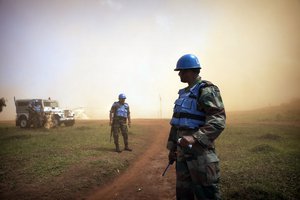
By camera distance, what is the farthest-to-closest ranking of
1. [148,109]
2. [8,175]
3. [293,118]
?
[148,109] → [293,118] → [8,175]

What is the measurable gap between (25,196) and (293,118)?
101 feet

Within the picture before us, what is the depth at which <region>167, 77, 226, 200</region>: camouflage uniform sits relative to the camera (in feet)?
10.8

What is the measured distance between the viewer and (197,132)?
11.0 feet

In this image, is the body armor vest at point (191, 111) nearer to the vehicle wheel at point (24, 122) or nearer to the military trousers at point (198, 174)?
the military trousers at point (198, 174)

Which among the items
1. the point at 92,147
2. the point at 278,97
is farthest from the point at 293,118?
the point at 278,97

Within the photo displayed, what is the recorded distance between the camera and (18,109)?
82.9 ft

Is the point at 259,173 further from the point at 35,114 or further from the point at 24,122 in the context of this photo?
the point at 24,122

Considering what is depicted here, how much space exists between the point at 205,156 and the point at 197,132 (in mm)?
386

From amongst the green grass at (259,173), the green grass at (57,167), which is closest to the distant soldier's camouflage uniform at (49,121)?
the green grass at (57,167)

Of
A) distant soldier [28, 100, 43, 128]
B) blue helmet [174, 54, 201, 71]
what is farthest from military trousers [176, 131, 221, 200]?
distant soldier [28, 100, 43, 128]

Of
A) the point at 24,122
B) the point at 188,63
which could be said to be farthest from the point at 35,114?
the point at 188,63

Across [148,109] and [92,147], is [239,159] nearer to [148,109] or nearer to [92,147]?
[92,147]

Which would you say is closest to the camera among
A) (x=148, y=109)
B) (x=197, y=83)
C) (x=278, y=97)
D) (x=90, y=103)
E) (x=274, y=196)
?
(x=197, y=83)

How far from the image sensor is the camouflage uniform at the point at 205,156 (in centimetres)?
330
